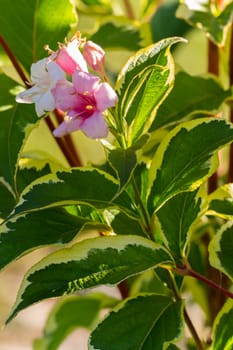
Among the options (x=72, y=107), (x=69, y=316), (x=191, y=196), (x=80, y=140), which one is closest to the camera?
(x=72, y=107)

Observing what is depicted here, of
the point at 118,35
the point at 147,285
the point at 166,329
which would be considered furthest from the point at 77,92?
the point at 147,285

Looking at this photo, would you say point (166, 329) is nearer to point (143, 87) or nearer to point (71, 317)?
point (143, 87)

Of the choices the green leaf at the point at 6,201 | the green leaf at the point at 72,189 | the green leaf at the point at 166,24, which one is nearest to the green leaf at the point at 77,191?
the green leaf at the point at 72,189

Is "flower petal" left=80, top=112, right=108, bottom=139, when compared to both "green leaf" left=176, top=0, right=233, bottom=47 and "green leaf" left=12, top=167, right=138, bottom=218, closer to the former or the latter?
"green leaf" left=12, top=167, right=138, bottom=218

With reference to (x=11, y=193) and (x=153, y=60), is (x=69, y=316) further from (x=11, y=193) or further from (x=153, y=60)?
(x=153, y=60)

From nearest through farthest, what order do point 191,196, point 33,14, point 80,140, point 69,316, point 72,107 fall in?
point 72,107 < point 191,196 < point 33,14 < point 69,316 < point 80,140

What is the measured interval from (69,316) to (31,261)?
1.96 metres

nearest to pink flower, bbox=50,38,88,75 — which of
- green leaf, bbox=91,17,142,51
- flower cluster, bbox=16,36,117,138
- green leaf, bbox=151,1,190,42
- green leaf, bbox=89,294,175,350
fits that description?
flower cluster, bbox=16,36,117,138

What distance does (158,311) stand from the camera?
70 centimetres

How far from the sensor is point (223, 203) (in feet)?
2.28

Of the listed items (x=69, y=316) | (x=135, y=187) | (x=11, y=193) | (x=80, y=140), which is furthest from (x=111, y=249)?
(x=80, y=140)

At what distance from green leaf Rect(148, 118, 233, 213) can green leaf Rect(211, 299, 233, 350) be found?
120 millimetres

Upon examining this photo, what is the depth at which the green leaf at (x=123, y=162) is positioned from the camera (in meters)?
0.56

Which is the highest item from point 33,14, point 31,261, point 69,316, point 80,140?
point 33,14
